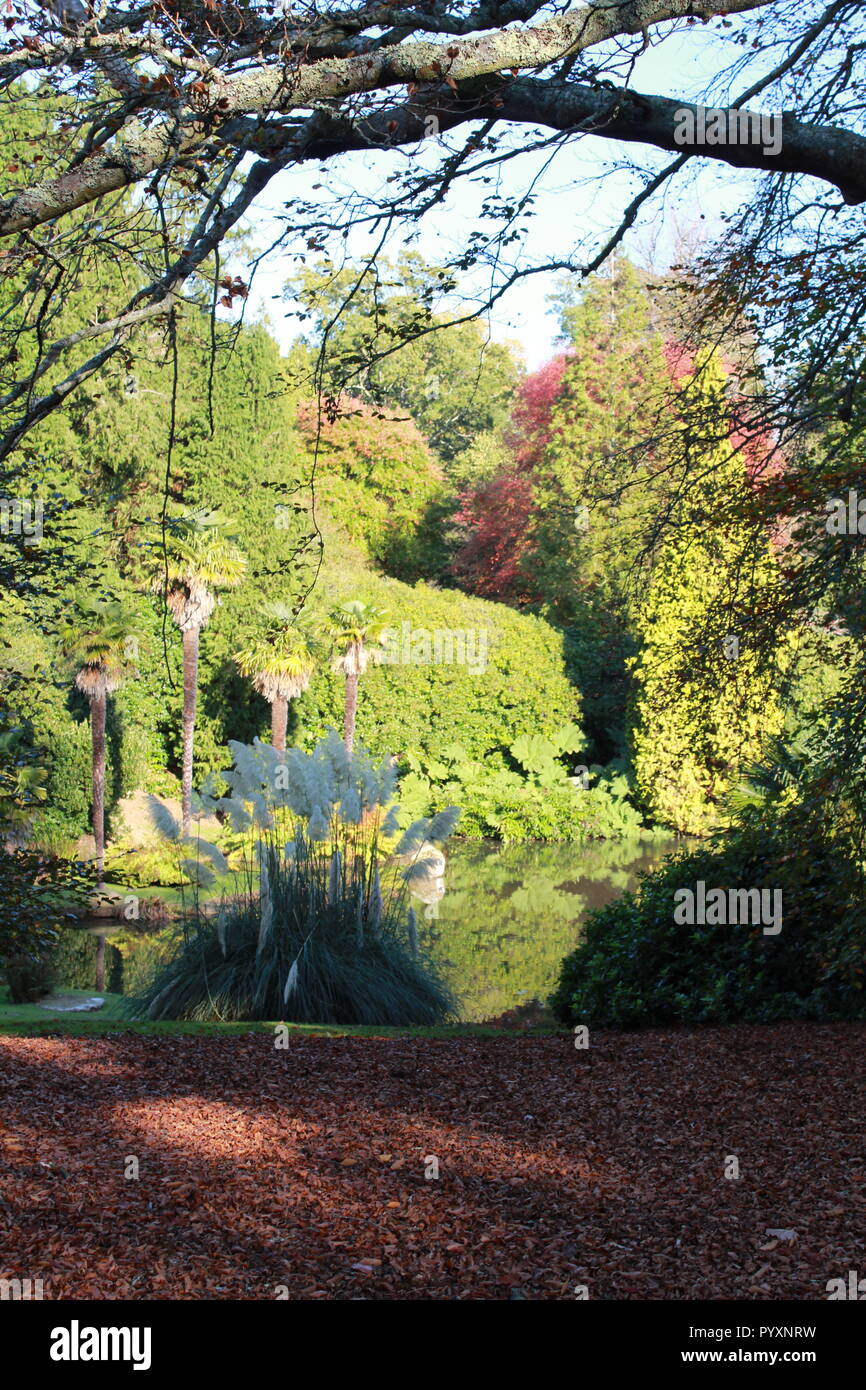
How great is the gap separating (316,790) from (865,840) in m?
4.05

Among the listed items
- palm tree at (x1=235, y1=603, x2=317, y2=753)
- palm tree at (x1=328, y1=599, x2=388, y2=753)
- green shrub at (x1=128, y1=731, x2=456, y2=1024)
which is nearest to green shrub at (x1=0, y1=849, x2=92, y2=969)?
green shrub at (x1=128, y1=731, x2=456, y2=1024)

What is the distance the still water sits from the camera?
40.1 feet

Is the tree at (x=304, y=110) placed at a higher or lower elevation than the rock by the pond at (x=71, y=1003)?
higher

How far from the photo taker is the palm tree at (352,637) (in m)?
19.7

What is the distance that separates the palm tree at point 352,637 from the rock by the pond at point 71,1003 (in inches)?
339

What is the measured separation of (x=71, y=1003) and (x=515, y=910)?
6.66 metres

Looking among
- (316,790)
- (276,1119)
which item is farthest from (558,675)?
(276,1119)

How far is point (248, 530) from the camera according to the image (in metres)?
21.6

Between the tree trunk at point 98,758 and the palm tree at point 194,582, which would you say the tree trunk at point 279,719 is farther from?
the tree trunk at point 98,758

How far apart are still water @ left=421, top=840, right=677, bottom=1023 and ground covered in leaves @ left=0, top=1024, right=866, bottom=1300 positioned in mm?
3940

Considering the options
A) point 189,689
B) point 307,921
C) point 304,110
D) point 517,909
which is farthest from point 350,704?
point 304,110

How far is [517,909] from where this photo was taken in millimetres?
16062

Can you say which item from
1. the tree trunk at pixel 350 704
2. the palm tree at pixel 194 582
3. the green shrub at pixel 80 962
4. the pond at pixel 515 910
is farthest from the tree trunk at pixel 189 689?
the green shrub at pixel 80 962
